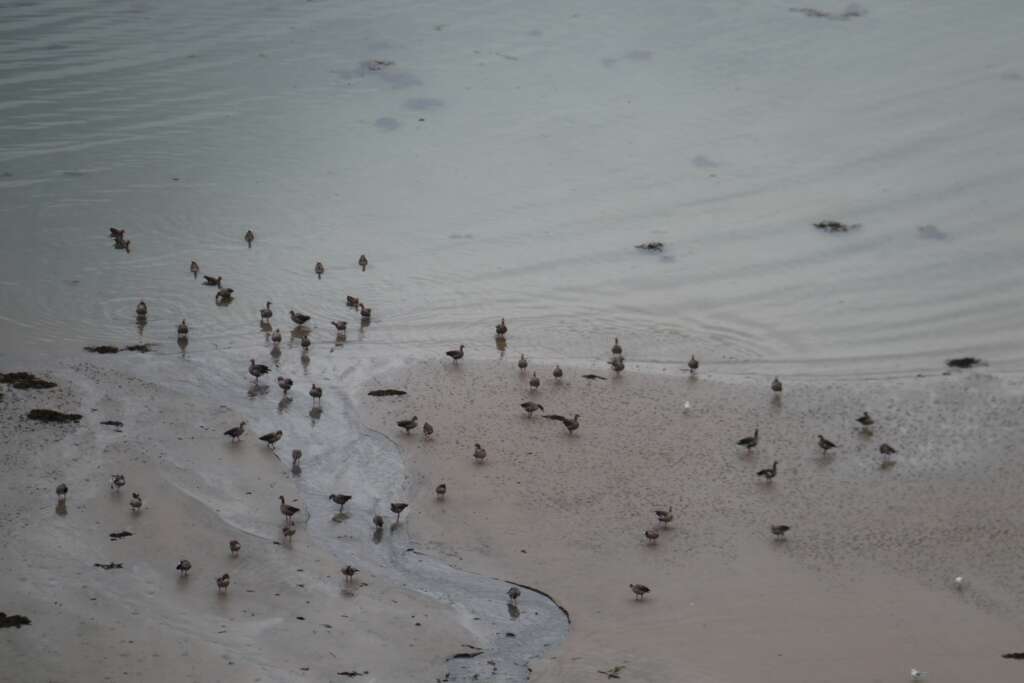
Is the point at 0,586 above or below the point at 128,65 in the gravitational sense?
below

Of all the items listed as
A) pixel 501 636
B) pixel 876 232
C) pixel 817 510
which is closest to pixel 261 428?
pixel 501 636

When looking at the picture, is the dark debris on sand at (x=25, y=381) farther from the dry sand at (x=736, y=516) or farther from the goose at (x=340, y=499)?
the goose at (x=340, y=499)

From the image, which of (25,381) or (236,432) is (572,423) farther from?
(25,381)

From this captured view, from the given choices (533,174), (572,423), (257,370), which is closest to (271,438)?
(257,370)

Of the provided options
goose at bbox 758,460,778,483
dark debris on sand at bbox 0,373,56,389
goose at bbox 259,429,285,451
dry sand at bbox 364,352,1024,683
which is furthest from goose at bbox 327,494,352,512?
goose at bbox 758,460,778,483

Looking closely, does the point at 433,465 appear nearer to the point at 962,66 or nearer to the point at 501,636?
the point at 501,636

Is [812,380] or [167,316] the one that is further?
[167,316]

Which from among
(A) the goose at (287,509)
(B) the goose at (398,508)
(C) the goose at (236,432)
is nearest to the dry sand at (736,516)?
(B) the goose at (398,508)
